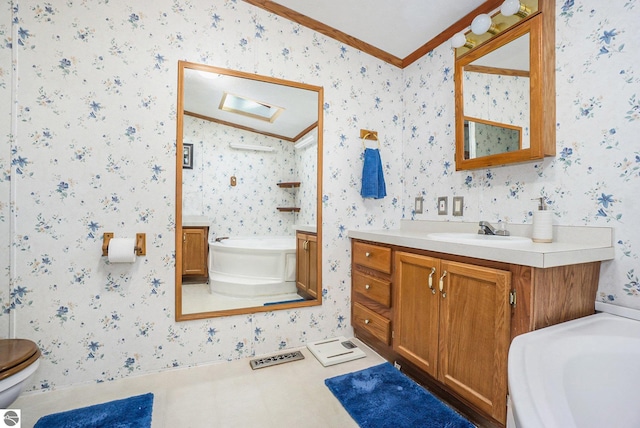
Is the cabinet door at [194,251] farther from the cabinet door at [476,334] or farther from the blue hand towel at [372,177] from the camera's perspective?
the cabinet door at [476,334]

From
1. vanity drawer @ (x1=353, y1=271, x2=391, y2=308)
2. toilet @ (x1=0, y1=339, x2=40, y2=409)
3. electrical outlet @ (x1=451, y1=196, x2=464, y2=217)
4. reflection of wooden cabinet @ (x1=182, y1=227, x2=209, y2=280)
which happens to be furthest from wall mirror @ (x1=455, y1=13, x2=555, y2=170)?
toilet @ (x1=0, y1=339, x2=40, y2=409)

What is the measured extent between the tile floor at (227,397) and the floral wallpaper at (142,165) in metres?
0.10

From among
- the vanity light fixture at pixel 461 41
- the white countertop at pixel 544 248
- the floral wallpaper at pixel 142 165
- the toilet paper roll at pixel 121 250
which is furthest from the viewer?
the vanity light fixture at pixel 461 41

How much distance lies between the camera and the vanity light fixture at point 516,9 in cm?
158

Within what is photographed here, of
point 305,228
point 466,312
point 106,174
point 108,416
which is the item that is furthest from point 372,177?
point 108,416

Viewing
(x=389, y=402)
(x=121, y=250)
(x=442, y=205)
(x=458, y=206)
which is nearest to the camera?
(x=389, y=402)

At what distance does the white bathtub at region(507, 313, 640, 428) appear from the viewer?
78 cm

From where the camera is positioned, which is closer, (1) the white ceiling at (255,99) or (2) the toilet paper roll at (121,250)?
(2) the toilet paper roll at (121,250)

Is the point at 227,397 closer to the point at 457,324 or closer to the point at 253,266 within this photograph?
the point at 253,266

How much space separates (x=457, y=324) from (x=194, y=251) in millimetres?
1607

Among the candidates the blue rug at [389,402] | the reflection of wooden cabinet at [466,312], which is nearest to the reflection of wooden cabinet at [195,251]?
the blue rug at [389,402]

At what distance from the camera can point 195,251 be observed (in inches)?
77.6

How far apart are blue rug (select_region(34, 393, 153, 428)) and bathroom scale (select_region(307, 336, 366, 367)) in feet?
3.31

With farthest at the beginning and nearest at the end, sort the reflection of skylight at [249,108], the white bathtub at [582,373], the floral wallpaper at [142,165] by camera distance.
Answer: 1. the reflection of skylight at [249,108]
2. the floral wallpaper at [142,165]
3. the white bathtub at [582,373]
